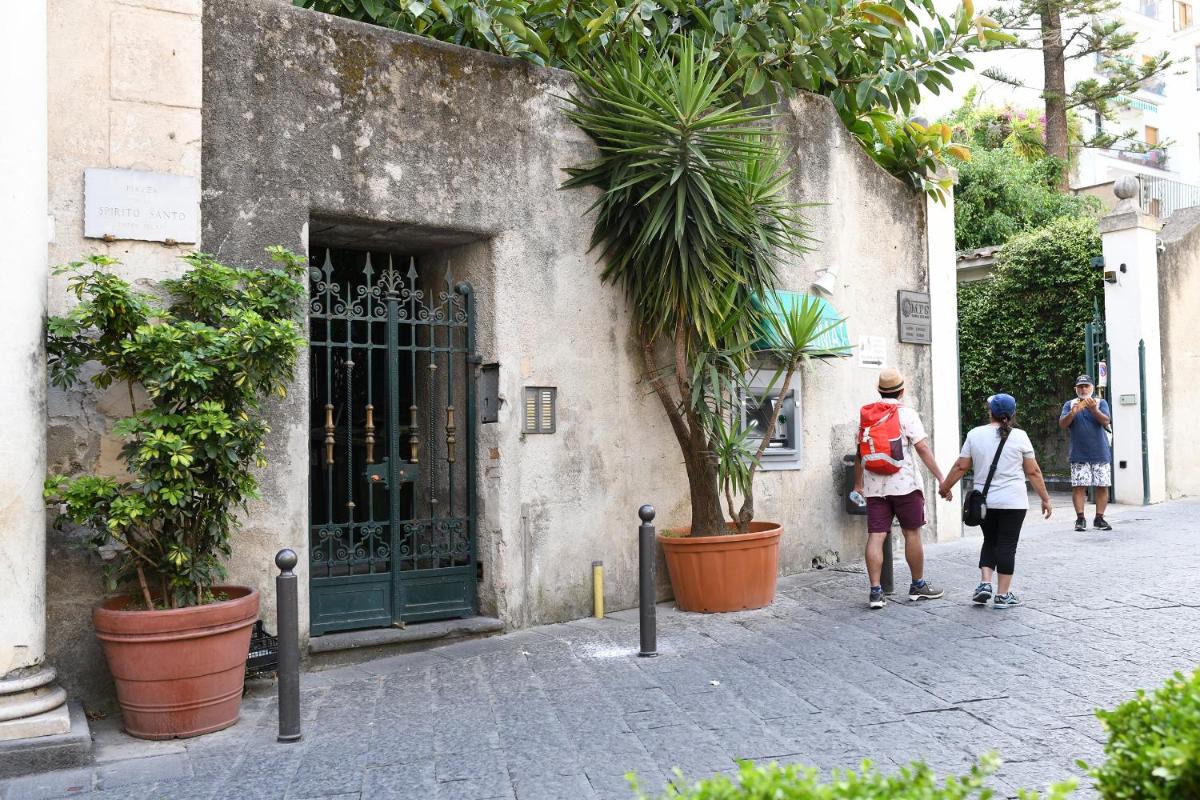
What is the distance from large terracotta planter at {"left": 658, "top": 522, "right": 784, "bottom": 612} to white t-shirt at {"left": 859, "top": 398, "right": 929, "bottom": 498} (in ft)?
2.65

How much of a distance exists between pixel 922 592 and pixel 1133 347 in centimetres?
763

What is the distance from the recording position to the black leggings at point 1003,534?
23.7 feet

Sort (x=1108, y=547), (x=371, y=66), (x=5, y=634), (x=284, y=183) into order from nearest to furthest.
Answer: (x=5, y=634), (x=284, y=183), (x=371, y=66), (x=1108, y=547)

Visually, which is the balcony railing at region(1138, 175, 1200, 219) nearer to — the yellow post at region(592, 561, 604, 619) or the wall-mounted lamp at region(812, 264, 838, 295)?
the wall-mounted lamp at region(812, 264, 838, 295)

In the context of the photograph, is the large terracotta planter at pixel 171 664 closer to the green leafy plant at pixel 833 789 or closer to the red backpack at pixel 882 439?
the green leafy plant at pixel 833 789

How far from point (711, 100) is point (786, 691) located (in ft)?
13.4

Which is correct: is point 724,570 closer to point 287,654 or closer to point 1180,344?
point 287,654

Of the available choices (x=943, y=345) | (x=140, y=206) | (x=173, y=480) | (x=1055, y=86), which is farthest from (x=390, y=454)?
(x=1055, y=86)

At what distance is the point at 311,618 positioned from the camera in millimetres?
6535

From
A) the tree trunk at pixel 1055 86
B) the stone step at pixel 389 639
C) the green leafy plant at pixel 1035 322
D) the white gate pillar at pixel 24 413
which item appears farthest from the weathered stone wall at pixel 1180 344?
the white gate pillar at pixel 24 413

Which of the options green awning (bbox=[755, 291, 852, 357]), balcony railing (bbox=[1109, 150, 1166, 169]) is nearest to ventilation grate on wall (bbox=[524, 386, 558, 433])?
green awning (bbox=[755, 291, 852, 357])

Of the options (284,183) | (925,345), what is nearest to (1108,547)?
(925,345)

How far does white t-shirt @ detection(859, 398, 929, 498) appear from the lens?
753cm

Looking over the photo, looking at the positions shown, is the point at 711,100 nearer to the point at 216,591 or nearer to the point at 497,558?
the point at 497,558
